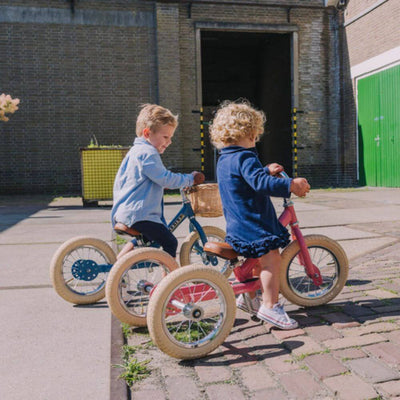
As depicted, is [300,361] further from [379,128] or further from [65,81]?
[65,81]

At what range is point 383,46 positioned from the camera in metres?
13.8

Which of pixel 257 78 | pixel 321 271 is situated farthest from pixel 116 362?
pixel 257 78

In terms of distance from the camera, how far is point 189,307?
8.09ft

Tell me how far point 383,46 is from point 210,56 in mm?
10265

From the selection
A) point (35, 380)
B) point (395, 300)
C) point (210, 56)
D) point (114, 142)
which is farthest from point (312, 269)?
point (210, 56)

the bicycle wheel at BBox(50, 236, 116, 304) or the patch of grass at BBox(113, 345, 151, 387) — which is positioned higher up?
the bicycle wheel at BBox(50, 236, 116, 304)

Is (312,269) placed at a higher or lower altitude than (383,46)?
lower

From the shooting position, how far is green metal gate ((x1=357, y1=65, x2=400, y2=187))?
13.4 m

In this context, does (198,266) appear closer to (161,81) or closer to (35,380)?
(35,380)

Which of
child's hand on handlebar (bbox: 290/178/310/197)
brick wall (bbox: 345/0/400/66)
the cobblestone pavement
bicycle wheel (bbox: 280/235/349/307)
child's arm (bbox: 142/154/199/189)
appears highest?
brick wall (bbox: 345/0/400/66)

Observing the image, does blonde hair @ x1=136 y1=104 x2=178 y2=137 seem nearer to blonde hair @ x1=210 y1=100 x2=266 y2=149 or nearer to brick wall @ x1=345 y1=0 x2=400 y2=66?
blonde hair @ x1=210 y1=100 x2=266 y2=149

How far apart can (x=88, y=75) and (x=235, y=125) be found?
12.9 m

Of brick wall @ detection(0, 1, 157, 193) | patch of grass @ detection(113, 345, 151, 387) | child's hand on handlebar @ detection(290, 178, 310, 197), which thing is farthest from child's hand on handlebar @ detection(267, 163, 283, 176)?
brick wall @ detection(0, 1, 157, 193)

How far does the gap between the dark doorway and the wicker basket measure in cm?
1422
